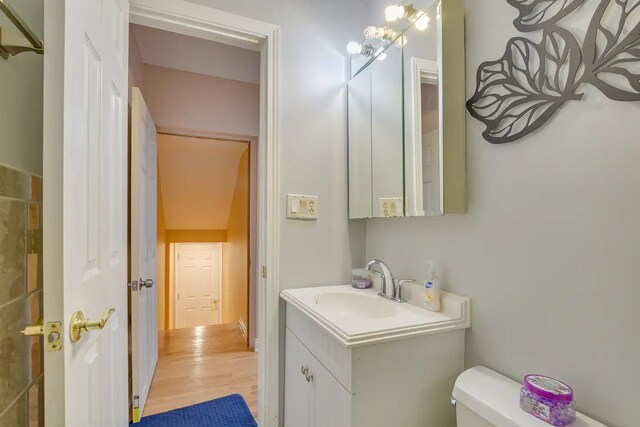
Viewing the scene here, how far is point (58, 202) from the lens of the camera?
0.63 m

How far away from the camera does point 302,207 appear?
155 centimetres

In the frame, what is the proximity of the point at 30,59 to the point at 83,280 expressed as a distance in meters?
0.57

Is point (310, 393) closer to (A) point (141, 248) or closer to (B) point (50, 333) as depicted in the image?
(B) point (50, 333)

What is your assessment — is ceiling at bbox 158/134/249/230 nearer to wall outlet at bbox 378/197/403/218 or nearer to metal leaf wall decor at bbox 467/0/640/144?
wall outlet at bbox 378/197/403/218

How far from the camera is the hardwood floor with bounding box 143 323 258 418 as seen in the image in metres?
2.07

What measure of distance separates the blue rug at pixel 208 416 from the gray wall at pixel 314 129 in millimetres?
995

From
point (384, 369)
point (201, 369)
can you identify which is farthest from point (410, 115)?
point (201, 369)

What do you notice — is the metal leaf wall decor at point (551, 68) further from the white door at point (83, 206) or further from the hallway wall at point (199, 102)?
the hallway wall at point (199, 102)

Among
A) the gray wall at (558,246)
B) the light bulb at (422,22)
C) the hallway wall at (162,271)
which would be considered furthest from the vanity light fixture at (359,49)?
the hallway wall at (162,271)

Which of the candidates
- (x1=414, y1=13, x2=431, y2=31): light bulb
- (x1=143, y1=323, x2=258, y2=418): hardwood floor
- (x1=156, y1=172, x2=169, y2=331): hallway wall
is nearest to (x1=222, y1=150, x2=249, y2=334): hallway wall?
(x1=143, y1=323, x2=258, y2=418): hardwood floor

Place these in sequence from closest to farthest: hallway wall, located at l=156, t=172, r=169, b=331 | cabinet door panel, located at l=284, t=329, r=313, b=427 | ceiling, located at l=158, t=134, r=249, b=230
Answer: cabinet door panel, located at l=284, t=329, r=313, b=427
ceiling, located at l=158, t=134, r=249, b=230
hallway wall, located at l=156, t=172, r=169, b=331

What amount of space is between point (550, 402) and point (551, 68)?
85cm

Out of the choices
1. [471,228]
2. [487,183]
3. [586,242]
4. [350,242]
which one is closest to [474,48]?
[487,183]

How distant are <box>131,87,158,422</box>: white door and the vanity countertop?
90 cm
